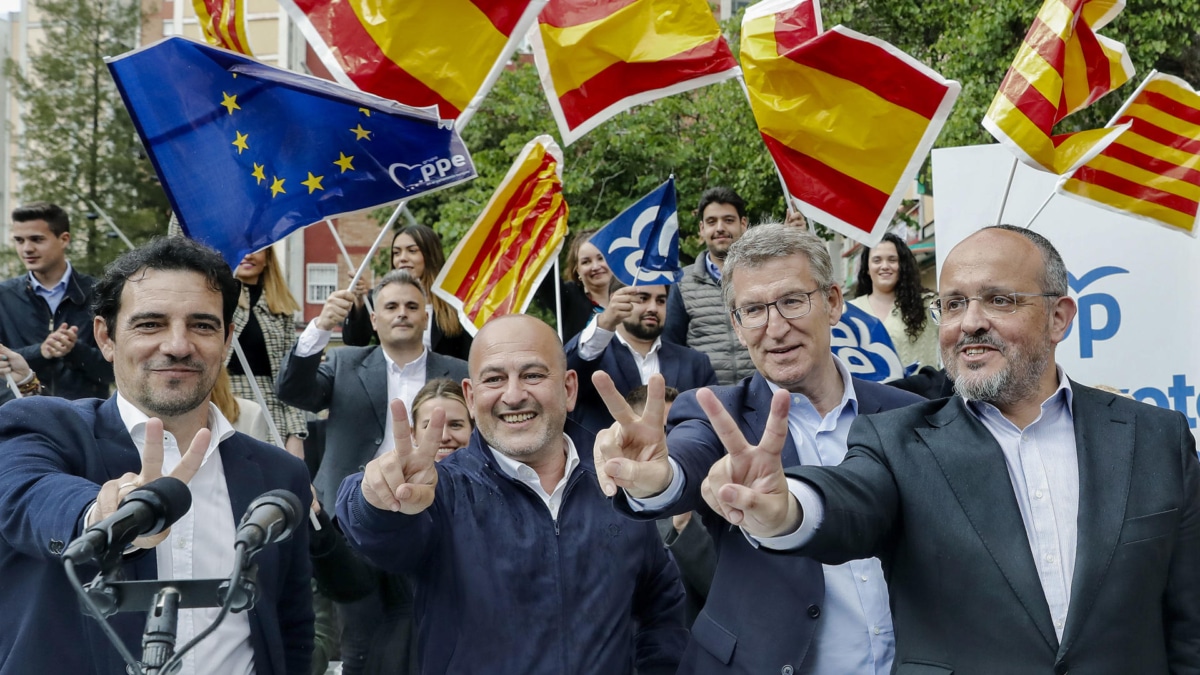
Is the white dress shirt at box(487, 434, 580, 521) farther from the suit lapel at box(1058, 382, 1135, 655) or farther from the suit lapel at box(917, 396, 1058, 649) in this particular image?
the suit lapel at box(1058, 382, 1135, 655)

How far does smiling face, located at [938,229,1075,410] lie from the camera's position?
3395mm

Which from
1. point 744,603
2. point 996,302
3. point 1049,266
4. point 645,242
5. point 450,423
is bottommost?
point 744,603

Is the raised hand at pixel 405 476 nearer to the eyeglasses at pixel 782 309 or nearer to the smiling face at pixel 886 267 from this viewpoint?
the eyeglasses at pixel 782 309

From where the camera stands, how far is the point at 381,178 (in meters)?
6.03

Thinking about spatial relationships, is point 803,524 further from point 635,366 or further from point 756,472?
point 635,366

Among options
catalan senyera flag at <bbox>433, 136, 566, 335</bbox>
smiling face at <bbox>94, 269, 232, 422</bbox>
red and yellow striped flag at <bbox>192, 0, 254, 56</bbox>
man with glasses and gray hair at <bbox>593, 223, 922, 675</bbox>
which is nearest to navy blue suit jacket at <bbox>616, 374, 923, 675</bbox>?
man with glasses and gray hair at <bbox>593, 223, 922, 675</bbox>

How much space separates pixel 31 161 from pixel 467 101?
4064 cm

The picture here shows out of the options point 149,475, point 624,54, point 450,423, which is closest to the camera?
point 149,475

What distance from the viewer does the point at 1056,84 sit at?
623 centimetres

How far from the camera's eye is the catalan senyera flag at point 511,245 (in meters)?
7.25

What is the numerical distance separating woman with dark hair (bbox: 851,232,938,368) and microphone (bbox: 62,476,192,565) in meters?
5.35

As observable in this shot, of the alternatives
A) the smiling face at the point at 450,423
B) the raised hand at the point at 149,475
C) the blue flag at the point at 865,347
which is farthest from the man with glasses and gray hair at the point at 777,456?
the smiling face at the point at 450,423

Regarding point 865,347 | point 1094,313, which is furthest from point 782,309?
point 1094,313

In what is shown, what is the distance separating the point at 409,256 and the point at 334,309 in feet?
4.18
